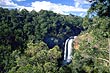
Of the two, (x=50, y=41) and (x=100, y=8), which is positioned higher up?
(x=100, y=8)

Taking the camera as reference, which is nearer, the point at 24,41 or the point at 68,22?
A: the point at 24,41

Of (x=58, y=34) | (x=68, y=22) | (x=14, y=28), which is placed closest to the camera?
(x=14, y=28)

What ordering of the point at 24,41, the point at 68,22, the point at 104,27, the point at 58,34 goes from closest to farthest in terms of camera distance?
the point at 104,27
the point at 24,41
the point at 58,34
the point at 68,22

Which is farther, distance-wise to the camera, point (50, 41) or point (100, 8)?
point (50, 41)

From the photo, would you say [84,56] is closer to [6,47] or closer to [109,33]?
[109,33]

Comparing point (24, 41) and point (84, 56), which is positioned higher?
point (84, 56)

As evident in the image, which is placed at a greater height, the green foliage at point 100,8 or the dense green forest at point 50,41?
the green foliage at point 100,8

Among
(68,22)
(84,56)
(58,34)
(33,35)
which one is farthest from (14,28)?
(84,56)

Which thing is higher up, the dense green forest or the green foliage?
the green foliage
